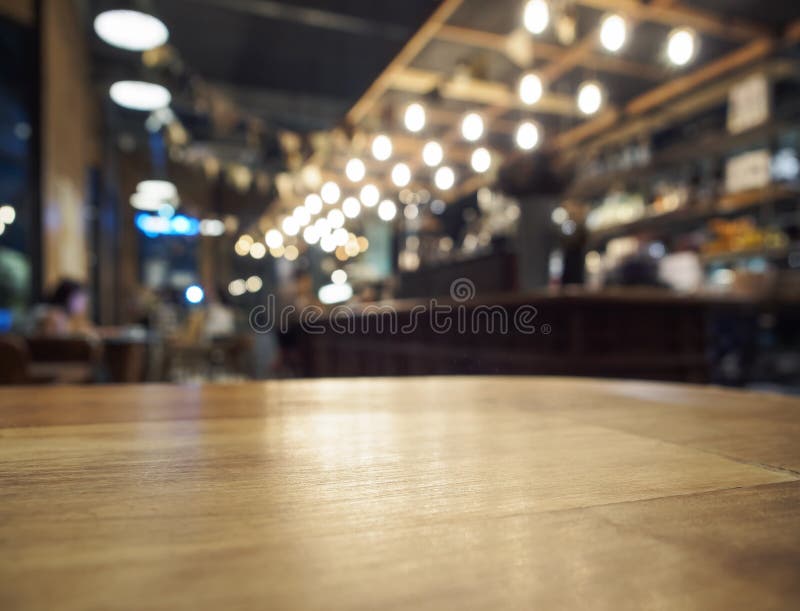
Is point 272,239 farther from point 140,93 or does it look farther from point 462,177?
point 140,93

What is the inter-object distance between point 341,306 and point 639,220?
3405 mm

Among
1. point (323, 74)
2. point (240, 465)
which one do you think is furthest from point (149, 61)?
point (240, 465)

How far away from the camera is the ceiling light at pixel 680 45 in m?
3.75

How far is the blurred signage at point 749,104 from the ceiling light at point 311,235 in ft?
25.2

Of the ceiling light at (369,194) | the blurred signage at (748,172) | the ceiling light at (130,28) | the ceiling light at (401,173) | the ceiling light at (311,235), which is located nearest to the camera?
the ceiling light at (130,28)

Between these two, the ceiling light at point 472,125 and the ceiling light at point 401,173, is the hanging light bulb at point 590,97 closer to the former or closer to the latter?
the ceiling light at point 472,125

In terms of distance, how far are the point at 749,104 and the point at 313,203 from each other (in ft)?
22.0

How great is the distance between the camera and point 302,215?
1045 centimetres

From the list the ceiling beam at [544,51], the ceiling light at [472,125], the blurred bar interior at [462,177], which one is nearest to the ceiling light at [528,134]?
the blurred bar interior at [462,177]

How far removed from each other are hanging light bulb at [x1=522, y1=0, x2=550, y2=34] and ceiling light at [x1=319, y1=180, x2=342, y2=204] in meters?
5.22

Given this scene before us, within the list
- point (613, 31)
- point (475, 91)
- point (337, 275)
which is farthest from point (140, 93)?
point (337, 275)

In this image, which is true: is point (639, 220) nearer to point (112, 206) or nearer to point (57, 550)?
point (57, 550)

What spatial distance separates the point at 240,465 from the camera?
307mm

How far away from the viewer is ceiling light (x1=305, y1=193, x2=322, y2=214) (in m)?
9.54
